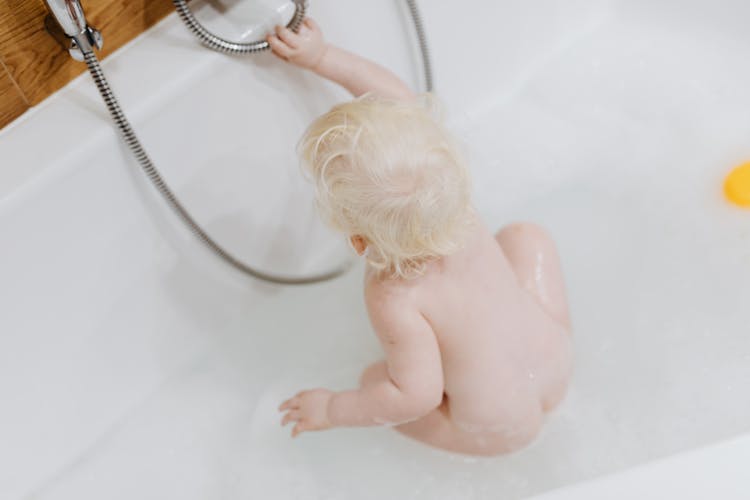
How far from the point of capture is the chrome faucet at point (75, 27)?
0.86 m

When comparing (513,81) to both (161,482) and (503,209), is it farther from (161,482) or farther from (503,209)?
(161,482)

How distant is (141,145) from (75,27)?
0.16 meters

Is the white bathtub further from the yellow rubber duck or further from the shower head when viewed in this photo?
the shower head

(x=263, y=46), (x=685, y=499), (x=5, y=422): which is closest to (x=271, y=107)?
(x=263, y=46)

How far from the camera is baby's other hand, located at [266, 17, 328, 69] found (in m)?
1.03

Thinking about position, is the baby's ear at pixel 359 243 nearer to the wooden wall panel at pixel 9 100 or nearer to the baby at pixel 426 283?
the baby at pixel 426 283


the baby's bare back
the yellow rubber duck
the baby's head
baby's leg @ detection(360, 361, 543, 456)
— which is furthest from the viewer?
the yellow rubber duck

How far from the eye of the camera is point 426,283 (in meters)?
0.90

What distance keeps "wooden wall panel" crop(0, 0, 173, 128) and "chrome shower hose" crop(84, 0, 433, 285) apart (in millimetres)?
77

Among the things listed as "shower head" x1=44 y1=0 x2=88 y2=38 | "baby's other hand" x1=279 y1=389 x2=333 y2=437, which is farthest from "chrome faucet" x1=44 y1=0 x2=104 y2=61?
"baby's other hand" x1=279 y1=389 x2=333 y2=437

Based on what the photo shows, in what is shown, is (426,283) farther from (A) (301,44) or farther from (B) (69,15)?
(B) (69,15)

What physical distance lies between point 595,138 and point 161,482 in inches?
33.8

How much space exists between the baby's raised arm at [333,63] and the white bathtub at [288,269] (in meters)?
0.06

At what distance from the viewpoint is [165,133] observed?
102 centimetres
